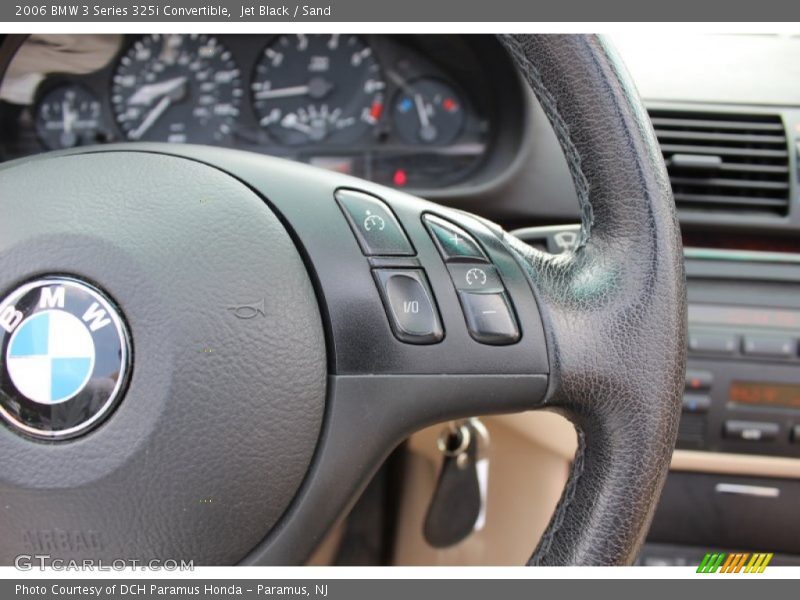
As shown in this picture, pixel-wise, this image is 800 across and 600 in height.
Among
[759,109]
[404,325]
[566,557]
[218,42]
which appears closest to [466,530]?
[566,557]

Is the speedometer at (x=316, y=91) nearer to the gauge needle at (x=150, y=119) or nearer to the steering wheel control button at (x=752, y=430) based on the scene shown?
the gauge needle at (x=150, y=119)

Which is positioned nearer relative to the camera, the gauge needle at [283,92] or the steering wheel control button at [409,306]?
the steering wheel control button at [409,306]

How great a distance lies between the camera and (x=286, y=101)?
150cm

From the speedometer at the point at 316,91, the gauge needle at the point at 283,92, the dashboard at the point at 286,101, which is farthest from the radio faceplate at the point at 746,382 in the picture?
the gauge needle at the point at 283,92

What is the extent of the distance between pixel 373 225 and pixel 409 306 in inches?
3.2

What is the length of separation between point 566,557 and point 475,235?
0.98 ft

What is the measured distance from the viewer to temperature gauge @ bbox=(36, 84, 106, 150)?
4.84ft

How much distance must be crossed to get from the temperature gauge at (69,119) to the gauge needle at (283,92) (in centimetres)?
33

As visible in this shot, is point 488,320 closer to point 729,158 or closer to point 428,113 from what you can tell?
point 729,158

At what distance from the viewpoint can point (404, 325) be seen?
63cm

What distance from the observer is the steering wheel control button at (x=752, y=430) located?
48.8 inches

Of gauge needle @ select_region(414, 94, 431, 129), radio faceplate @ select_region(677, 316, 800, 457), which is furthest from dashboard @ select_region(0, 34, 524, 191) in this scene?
radio faceplate @ select_region(677, 316, 800, 457)

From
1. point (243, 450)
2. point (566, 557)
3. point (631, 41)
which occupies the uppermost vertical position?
point (631, 41)

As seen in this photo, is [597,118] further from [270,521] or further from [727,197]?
[727,197]
